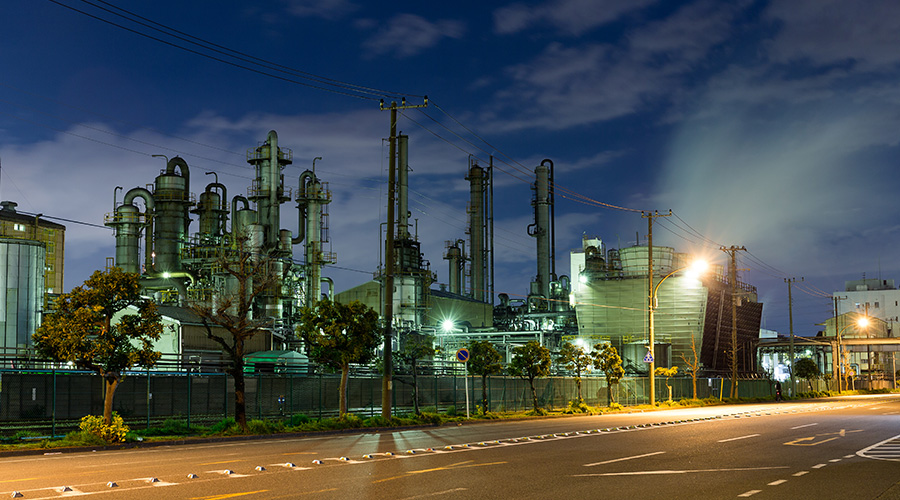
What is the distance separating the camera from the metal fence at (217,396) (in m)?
31.1

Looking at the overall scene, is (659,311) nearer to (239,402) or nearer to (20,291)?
(20,291)

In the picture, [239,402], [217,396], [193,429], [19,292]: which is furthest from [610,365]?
[19,292]

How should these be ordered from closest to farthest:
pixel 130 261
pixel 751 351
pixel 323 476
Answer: pixel 323 476 < pixel 130 261 < pixel 751 351

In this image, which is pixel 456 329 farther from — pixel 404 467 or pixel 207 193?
pixel 404 467

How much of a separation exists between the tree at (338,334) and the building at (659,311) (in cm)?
4914

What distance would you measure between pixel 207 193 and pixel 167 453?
180ft

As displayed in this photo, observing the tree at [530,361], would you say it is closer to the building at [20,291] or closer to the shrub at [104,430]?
the shrub at [104,430]

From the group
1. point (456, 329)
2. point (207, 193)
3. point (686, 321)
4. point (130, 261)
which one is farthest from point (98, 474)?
point (686, 321)

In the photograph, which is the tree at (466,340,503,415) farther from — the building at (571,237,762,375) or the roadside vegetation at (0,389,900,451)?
the building at (571,237,762,375)

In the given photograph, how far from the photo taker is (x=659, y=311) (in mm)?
86688

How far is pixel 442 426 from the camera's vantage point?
35.6 m

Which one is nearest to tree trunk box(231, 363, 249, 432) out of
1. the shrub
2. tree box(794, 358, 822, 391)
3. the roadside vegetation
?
the roadside vegetation

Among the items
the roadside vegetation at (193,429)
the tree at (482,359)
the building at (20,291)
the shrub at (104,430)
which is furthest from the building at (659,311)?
the shrub at (104,430)

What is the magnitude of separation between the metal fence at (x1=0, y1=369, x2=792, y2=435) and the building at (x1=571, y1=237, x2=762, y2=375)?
78.7ft
